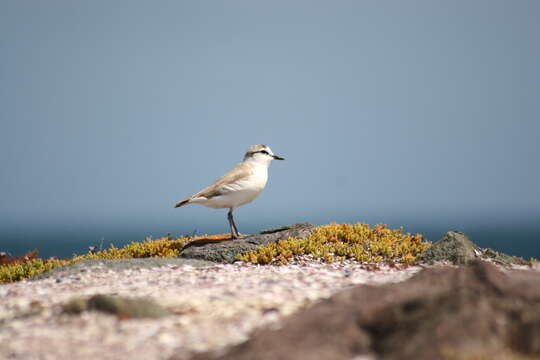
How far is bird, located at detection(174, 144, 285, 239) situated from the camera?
12844 millimetres

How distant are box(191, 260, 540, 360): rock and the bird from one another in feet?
25.1

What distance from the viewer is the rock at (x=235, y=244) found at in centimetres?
1227

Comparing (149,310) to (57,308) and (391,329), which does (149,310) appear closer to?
(57,308)

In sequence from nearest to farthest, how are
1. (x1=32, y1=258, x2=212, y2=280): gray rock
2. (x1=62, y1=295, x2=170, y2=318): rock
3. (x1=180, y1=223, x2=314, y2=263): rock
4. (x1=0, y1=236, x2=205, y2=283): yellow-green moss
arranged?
(x1=62, y1=295, x2=170, y2=318): rock < (x1=32, y1=258, x2=212, y2=280): gray rock < (x1=180, y1=223, x2=314, y2=263): rock < (x1=0, y1=236, x2=205, y2=283): yellow-green moss

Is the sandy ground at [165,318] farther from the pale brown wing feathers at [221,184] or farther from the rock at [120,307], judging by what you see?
the pale brown wing feathers at [221,184]

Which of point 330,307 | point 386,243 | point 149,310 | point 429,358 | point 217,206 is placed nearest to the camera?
point 429,358

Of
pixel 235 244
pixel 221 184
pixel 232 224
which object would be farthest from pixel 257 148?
pixel 235 244

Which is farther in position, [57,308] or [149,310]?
[57,308]

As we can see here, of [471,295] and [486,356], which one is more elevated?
[471,295]

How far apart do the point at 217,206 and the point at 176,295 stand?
6461 millimetres

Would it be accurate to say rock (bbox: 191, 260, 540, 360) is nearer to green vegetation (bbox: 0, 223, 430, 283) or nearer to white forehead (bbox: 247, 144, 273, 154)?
green vegetation (bbox: 0, 223, 430, 283)

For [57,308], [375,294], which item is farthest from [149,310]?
[375,294]

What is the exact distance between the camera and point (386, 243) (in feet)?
39.7

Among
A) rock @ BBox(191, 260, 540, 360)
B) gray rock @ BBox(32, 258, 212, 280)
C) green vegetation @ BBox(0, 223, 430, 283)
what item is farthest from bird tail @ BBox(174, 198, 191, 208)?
rock @ BBox(191, 260, 540, 360)
